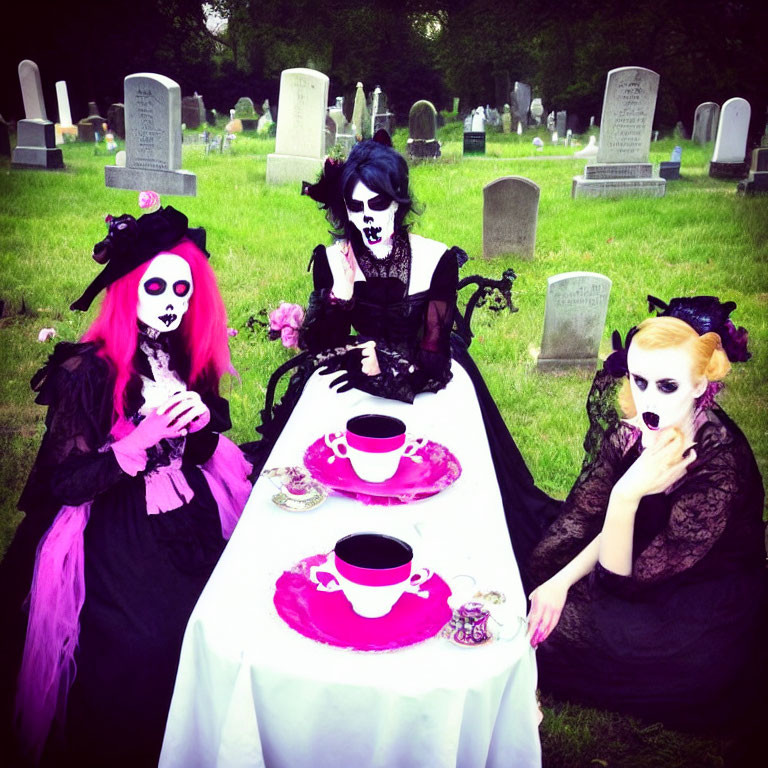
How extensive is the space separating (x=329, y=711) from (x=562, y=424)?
11.4 feet

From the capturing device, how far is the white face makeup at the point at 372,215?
2.81 meters

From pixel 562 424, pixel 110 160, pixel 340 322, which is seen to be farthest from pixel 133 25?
pixel 110 160

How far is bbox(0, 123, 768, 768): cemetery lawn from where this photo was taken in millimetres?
4109

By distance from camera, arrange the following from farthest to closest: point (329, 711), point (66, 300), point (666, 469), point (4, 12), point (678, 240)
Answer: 1. point (678, 240)
2. point (66, 300)
3. point (4, 12)
4. point (666, 469)
5. point (329, 711)

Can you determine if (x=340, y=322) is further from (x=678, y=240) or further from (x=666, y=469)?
(x=678, y=240)

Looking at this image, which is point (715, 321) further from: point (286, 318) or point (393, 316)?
point (286, 318)

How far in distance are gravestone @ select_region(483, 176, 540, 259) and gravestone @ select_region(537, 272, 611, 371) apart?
205 centimetres

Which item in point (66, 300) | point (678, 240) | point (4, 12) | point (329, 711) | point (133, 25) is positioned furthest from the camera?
point (678, 240)

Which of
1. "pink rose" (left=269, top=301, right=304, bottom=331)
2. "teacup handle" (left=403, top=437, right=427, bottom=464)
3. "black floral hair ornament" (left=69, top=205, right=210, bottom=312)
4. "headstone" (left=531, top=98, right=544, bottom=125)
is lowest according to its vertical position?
"teacup handle" (left=403, top=437, right=427, bottom=464)

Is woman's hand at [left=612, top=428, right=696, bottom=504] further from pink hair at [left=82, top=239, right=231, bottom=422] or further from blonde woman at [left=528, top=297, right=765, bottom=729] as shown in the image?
pink hair at [left=82, top=239, right=231, bottom=422]

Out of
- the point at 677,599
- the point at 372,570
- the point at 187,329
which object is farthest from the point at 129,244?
the point at 677,599

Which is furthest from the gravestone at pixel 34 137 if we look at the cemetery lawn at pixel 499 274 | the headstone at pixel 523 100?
the headstone at pixel 523 100

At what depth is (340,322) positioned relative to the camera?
3.16 metres

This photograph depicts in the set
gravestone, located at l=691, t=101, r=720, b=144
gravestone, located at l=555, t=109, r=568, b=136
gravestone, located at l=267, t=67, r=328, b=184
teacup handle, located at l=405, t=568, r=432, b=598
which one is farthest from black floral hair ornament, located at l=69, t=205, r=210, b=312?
gravestone, located at l=555, t=109, r=568, b=136
